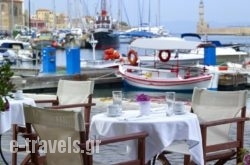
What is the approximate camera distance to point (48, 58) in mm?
25281

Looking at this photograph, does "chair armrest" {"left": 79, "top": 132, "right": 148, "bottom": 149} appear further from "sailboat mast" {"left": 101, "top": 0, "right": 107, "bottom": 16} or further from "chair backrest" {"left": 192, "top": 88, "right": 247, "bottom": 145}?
"sailboat mast" {"left": 101, "top": 0, "right": 107, "bottom": 16}

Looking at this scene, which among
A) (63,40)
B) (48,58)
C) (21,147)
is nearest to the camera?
(21,147)

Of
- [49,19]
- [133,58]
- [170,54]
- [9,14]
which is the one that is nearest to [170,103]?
[133,58]

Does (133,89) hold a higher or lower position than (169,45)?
lower

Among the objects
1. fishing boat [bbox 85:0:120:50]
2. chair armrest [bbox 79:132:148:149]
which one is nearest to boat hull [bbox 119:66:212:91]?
chair armrest [bbox 79:132:148:149]

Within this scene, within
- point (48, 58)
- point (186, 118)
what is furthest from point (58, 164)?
point (48, 58)

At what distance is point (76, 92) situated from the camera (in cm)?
632

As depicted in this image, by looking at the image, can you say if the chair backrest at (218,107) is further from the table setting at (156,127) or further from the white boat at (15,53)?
the white boat at (15,53)

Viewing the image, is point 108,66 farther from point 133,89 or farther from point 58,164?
point 58,164

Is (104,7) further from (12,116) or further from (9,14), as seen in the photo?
(12,116)

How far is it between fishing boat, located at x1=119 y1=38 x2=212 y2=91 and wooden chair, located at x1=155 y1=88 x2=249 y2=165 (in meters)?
17.6

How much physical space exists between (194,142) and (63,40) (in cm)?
6354

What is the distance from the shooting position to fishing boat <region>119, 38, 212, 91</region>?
23141 millimetres

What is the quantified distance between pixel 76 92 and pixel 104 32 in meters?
62.4
